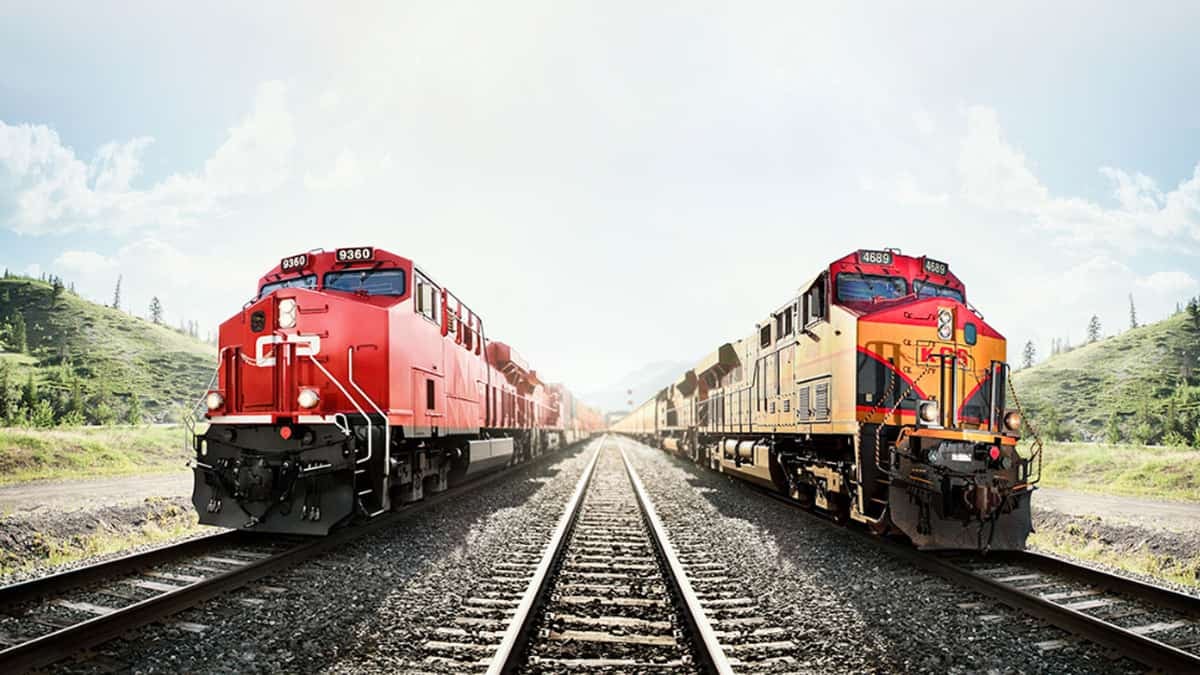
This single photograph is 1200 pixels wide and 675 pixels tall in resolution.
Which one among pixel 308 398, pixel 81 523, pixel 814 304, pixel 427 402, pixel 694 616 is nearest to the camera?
pixel 694 616

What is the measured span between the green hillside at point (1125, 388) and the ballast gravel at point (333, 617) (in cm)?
2788

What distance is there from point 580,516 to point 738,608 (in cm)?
525

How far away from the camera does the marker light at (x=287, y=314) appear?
26.5ft

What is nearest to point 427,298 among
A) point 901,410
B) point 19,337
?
point 901,410

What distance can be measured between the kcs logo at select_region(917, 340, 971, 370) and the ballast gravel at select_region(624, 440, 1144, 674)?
2241mm

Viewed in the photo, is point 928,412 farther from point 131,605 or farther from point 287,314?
point 131,605

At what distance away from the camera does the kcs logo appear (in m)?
8.03

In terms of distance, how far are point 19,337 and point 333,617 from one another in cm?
5811

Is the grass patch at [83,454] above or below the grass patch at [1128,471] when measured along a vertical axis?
above

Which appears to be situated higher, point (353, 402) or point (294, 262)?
point (294, 262)

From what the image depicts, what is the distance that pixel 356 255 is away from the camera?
9055 mm

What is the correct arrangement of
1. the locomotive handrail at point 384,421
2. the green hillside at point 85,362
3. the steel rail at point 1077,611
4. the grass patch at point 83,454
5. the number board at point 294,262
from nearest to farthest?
the steel rail at point 1077,611
the locomotive handrail at point 384,421
the number board at point 294,262
the grass patch at point 83,454
the green hillside at point 85,362

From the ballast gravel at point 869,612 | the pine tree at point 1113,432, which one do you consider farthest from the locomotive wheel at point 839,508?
the pine tree at point 1113,432

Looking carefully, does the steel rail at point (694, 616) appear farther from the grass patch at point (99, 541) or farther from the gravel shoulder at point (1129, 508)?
the gravel shoulder at point (1129, 508)
